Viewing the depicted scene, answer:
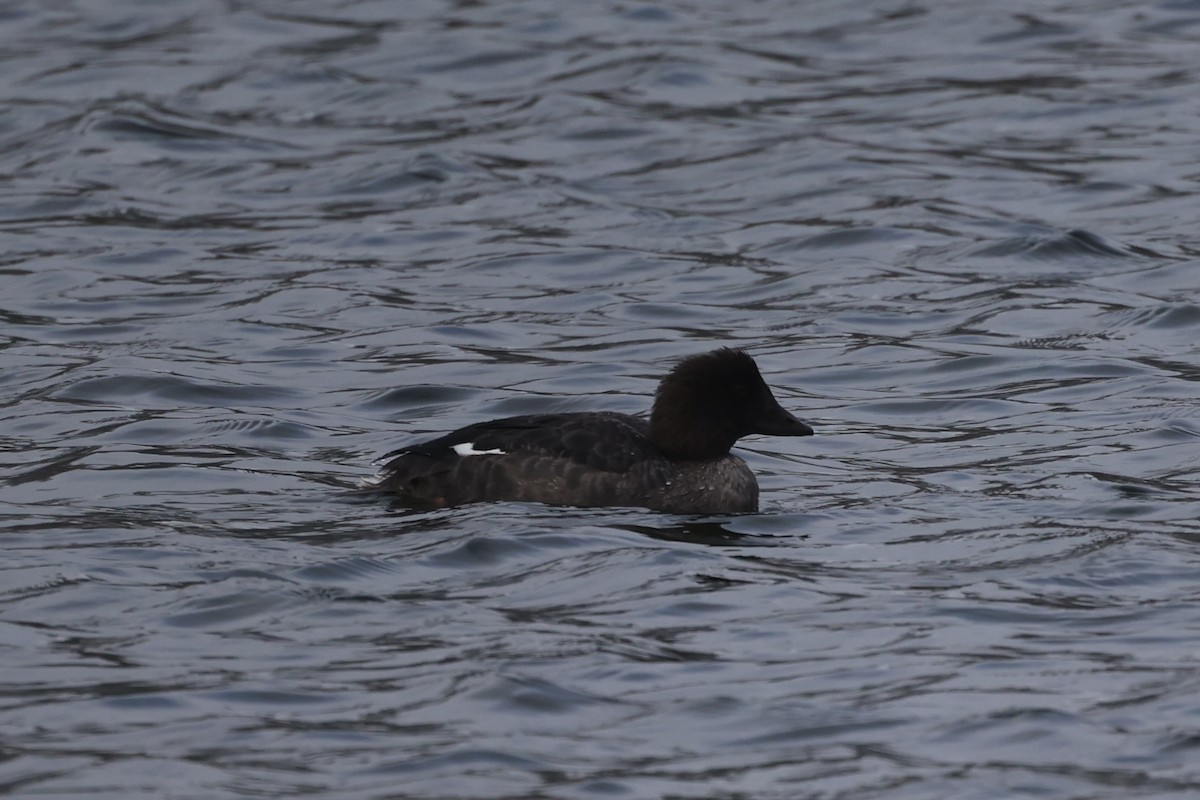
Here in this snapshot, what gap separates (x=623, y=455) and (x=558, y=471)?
0.31 m

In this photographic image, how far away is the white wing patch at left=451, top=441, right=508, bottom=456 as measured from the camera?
9516 mm

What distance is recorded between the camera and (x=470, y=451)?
9.54 meters

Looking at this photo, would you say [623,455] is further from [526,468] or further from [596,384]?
[596,384]

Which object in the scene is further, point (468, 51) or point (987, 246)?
point (468, 51)

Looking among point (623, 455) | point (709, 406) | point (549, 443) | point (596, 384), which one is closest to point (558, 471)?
point (549, 443)

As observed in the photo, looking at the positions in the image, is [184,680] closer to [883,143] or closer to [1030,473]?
[1030,473]

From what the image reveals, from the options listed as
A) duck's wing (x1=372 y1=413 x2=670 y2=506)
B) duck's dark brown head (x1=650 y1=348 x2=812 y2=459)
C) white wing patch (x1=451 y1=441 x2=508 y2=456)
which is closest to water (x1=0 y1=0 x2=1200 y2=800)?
duck's wing (x1=372 y1=413 x2=670 y2=506)

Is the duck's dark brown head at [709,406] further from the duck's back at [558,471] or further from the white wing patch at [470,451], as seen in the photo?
the white wing patch at [470,451]

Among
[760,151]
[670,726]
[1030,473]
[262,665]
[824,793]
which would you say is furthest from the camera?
[760,151]

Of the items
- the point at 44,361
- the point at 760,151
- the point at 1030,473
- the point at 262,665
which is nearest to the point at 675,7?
the point at 760,151

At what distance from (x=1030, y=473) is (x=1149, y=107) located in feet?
29.7

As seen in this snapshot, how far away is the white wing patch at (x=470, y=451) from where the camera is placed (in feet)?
31.2

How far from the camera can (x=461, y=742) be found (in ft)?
22.0

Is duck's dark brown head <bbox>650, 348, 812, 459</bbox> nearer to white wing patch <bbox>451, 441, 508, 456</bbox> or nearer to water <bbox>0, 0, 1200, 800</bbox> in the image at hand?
water <bbox>0, 0, 1200, 800</bbox>
